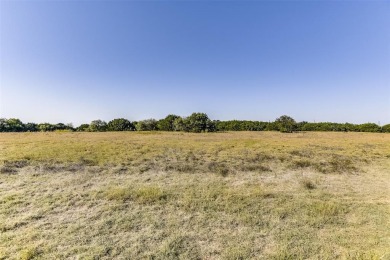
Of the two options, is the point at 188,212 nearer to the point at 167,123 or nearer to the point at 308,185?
the point at 308,185

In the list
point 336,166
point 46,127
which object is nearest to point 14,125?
point 46,127

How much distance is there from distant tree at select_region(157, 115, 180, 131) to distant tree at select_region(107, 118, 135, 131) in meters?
7.43

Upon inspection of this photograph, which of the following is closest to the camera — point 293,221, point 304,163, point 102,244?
point 102,244

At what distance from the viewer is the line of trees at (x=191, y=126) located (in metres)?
58.1

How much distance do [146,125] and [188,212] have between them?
5731 cm

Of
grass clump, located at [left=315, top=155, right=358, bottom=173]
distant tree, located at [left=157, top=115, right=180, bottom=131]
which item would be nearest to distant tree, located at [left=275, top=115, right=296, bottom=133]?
distant tree, located at [left=157, top=115, right=180, bottom=131]

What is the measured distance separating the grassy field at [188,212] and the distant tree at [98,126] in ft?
151

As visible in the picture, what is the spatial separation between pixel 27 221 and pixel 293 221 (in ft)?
27.1

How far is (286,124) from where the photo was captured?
206 feet

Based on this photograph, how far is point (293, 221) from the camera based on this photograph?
7.87m

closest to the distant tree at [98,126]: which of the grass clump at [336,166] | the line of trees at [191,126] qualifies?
the line of trees at [191,126]

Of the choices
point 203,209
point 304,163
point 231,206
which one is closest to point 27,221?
point 203,209

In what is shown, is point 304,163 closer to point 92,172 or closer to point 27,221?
point 92,172

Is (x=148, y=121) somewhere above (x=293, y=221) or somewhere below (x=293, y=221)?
above
